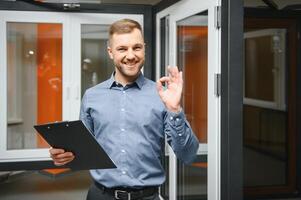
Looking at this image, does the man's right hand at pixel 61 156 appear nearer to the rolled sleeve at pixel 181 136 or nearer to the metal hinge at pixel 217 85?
the rolled sleeve at pixel 181 136

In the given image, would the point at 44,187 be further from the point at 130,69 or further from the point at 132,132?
the point at 130,69

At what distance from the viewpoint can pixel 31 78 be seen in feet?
11.4

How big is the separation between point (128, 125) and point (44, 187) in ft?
10.9

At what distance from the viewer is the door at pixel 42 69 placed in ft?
10.5

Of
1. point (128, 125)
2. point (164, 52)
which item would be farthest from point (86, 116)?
point (164, 52)

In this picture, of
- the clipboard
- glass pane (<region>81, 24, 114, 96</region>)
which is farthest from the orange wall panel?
the clipboard

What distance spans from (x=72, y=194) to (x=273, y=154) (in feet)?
8.67

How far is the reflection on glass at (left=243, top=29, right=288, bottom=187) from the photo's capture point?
4.38m

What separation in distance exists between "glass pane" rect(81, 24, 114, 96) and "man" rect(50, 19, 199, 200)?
1.85m

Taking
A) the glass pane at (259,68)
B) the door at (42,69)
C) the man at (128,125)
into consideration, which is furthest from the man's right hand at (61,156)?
the glass pane at (259,68)

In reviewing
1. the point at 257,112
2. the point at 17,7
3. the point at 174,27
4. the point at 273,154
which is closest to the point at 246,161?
the point at 273,154

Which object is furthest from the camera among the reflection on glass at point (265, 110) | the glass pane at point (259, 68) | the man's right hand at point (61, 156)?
the glass pane at point (259, 68)

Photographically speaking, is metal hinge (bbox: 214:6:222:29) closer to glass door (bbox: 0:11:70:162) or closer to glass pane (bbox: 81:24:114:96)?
glass pane (bbox: 81:24:114:96)

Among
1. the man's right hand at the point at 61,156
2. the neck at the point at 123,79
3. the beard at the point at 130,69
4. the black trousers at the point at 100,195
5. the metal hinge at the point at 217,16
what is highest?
the metal hinge at the point at 217,16
